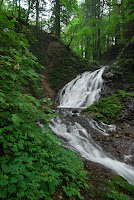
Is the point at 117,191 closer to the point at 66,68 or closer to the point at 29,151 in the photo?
the point at 29,151

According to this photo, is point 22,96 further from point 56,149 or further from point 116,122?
point 116,122

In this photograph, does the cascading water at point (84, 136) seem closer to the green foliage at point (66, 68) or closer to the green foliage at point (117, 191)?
the green foliage at point (117, 191)

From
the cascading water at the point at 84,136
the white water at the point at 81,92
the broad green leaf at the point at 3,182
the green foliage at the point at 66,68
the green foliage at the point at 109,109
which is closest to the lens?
the broad green leaf at the point at 3,182

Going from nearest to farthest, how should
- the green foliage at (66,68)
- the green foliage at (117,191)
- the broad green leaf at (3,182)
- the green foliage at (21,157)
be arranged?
the broad green leaf at (3,182) → the green foliage at (21,157) → the green foliage at (117,191) → the green foliage at (66,68)

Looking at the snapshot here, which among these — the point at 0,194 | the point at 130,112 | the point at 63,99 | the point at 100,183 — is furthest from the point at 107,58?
the point at 0,194

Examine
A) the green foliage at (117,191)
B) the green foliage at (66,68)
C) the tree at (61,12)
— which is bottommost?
the green foliage at (117,191)

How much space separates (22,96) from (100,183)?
2196 millimetres

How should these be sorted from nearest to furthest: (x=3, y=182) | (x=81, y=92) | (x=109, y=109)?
(x=3, y=182)
(x=109, y=109)
(x=81, y=92)

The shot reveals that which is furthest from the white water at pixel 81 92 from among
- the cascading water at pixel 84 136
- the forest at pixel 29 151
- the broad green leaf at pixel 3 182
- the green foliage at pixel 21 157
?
the broad green leaf at pixel 3 182

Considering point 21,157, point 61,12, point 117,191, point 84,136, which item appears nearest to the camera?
point 21,157

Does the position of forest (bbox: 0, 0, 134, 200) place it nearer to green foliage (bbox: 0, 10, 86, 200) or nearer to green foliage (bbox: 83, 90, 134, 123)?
green foliage (bbox: 0, 10, 86, 200)

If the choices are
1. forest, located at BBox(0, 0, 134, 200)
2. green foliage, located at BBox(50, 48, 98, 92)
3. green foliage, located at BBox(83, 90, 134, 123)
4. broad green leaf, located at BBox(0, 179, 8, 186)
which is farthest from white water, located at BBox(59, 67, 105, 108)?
broad green leaf, located at BBox(0, 179, 8, 186)

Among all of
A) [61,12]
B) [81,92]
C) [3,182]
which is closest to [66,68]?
[81,92]

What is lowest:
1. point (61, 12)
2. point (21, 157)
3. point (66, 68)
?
point (21, 157)
